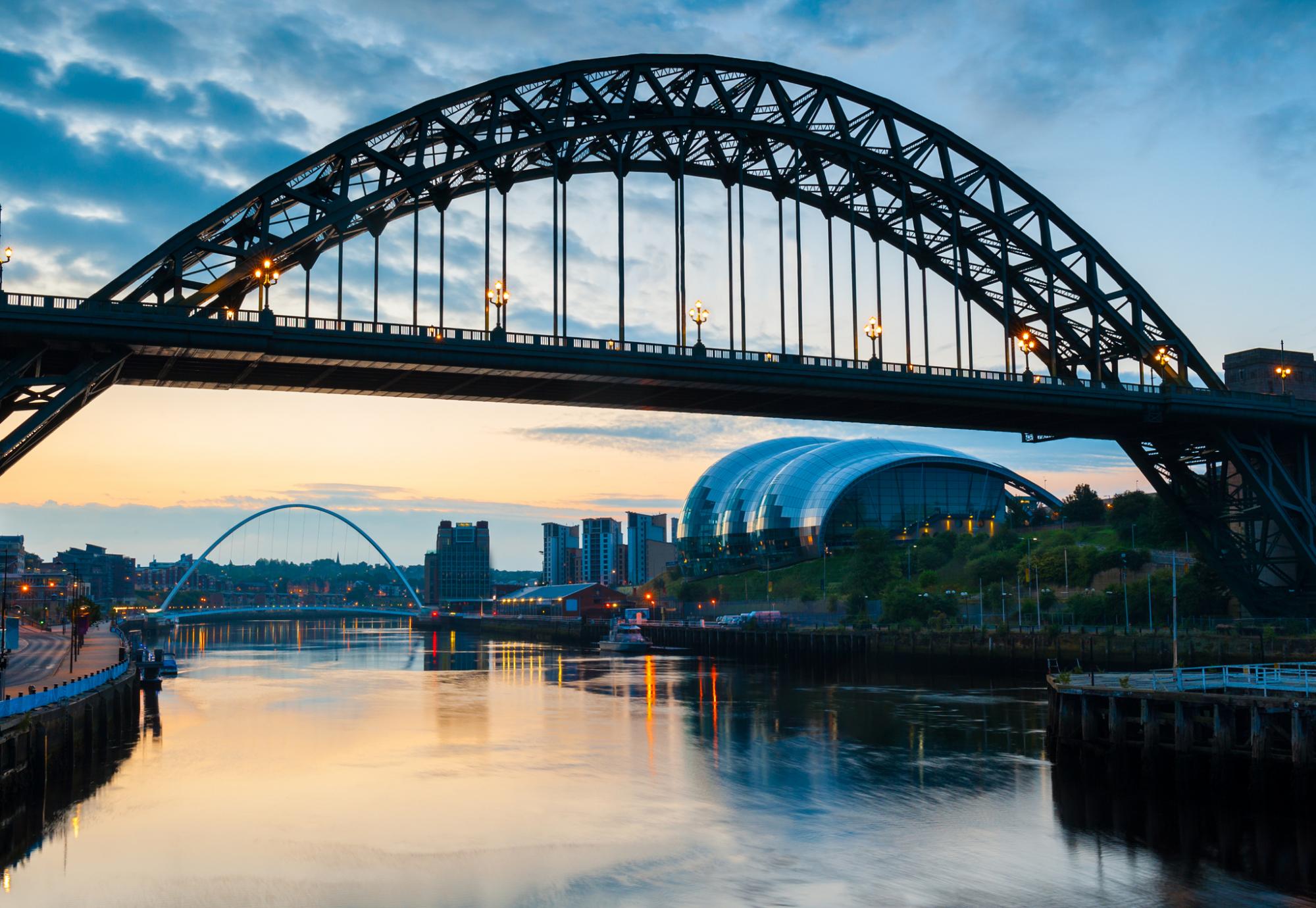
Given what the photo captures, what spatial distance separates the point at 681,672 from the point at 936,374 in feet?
131

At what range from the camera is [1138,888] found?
29.8 meters

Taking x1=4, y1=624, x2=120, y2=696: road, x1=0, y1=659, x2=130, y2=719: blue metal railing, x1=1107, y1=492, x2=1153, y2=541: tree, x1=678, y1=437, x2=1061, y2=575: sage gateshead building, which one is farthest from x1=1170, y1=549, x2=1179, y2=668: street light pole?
x1=678, y1=437, x2=1061, y2=575: sage gateshead building

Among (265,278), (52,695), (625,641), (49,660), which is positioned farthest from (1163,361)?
(625,641)

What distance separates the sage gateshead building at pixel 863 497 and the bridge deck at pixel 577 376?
93.9 m

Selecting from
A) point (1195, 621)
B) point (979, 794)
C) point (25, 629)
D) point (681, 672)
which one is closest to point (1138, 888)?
point (979, 794)

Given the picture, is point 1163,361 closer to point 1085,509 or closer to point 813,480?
point 1085,509

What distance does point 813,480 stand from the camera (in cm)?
17725

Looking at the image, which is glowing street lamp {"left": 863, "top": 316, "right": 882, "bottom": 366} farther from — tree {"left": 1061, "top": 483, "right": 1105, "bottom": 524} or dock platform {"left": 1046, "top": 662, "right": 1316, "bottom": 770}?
tree {"left": 1061, "top": 483, "right": 1105, "bottom": 524}

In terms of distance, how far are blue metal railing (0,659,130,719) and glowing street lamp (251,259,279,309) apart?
17.4 metres

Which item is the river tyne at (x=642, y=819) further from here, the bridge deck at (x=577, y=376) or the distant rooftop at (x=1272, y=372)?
the distant rooftop at (x=1272, y=372)

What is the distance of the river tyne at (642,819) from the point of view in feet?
99.5

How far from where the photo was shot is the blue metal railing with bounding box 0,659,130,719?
41.7 metres

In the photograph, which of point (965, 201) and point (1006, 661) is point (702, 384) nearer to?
point (965, 201)

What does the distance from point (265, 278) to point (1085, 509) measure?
114497 mm
